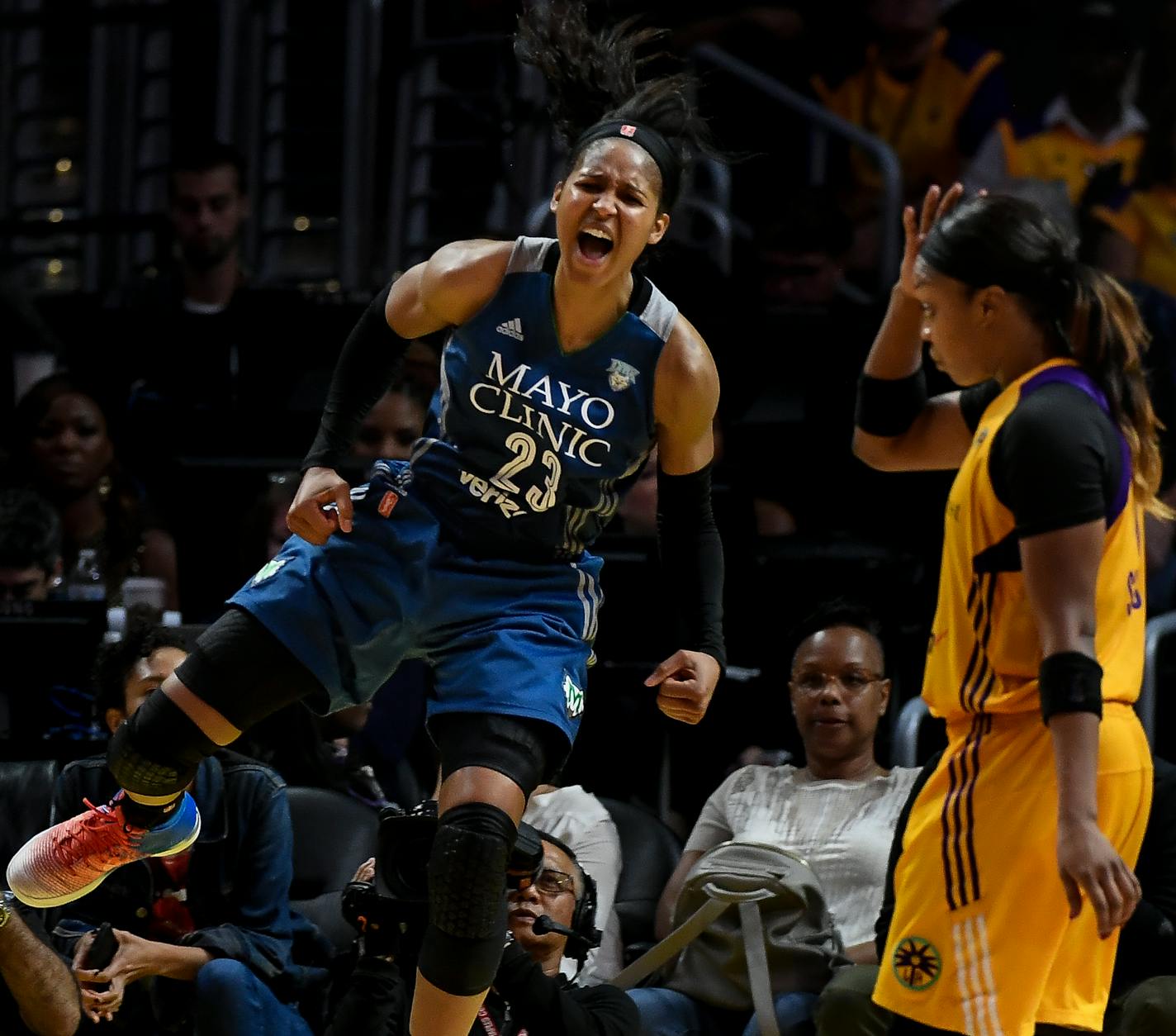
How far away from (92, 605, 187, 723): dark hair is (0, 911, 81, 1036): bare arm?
0.66m

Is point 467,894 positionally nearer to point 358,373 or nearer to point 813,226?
point 358,373

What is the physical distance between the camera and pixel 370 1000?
385cm

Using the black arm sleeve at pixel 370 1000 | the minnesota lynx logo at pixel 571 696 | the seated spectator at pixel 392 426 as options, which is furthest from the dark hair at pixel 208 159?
the minnesota lynx logo at pixel 571 696

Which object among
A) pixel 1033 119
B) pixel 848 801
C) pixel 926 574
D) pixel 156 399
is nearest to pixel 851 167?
pixel 1033 119

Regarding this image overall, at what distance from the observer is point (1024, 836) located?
9.69ft

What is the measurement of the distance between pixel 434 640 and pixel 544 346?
21.7 inches

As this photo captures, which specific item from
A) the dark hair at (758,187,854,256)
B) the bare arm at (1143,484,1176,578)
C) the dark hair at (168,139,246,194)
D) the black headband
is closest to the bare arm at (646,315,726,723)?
the black headband

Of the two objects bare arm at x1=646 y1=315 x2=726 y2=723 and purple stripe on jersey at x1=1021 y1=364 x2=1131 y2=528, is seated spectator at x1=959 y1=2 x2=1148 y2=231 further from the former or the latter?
purple stripe on jersey at x1=1021 y1=364 x2=1131 y2=528

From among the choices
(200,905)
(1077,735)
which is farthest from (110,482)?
(1077,735)

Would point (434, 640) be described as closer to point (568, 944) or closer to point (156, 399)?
point (568, 944)

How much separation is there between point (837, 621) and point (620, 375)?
1.78 metres

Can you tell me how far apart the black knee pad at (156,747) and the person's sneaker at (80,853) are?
0.14m

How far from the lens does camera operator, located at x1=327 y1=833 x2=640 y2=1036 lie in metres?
3.86

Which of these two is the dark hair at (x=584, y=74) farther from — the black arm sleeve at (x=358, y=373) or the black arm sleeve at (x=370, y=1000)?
the black arm sleeve at (x=370, y=1000)
